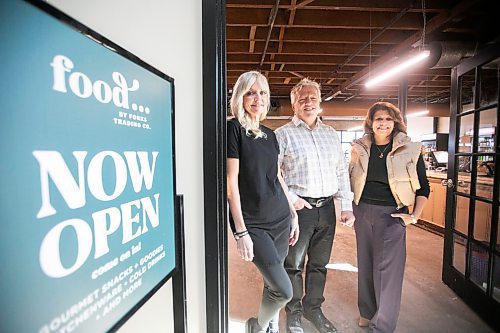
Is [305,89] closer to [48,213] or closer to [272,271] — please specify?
[272,271]

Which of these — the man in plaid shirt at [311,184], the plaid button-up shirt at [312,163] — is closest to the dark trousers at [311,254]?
the man in plaid shirt at [311,184]

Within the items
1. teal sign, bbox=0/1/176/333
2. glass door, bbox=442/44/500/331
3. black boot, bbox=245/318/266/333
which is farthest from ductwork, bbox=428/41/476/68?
teal sign, bbox=0/1/176/333

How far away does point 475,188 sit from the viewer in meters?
2.21

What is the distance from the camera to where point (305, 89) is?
1664 mm

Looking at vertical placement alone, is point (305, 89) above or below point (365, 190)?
above

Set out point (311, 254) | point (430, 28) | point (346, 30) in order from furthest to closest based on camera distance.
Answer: point (346, 30) → point (430, 28) → point (311, 254)

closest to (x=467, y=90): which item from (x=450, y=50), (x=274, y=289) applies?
(x=450, y=50)

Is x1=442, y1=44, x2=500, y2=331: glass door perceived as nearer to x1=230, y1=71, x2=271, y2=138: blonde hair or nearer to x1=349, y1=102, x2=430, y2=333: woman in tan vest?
x1=349, y1=102, x2=430, y2=333: woman in tan vest

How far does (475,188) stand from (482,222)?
263mm

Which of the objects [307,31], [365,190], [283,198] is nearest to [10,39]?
[283,198]

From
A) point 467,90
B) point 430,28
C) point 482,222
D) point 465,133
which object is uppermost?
point 430,28

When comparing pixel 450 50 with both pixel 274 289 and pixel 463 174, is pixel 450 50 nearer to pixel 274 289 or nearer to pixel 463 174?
pixel 463 174

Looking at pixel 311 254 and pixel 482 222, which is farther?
pixel 482 222

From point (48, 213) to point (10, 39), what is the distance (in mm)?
254
